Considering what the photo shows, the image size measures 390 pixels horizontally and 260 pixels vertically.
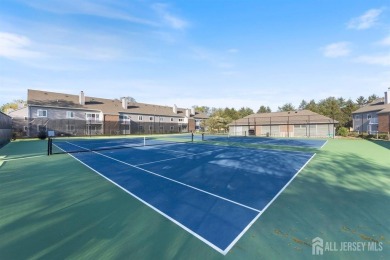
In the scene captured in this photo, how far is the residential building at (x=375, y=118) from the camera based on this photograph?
3734cm

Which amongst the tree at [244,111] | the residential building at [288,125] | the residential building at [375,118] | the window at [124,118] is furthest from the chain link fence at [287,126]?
the window at [124,118]

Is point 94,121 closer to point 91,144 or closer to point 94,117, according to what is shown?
point 94,117

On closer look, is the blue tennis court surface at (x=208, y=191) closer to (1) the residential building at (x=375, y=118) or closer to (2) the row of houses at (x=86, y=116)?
(2) the row of houses at (x=86, y=116)

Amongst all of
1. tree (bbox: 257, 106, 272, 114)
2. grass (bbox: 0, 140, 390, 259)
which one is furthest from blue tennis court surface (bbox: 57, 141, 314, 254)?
tree (bbox: 257, 106, 272, 114)

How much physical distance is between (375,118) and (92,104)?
62217mm

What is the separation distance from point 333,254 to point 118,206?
481cm

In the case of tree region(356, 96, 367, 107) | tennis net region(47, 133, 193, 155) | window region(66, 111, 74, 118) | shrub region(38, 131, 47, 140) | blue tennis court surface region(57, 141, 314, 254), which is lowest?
blue tennis court surface region(57, 141, 314, 254)

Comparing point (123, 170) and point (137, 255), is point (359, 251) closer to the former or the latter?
point (137, 255)

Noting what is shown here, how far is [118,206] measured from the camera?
5285mm

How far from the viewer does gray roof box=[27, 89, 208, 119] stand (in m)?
36.8

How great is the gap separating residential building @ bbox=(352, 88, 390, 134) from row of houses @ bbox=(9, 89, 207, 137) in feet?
152

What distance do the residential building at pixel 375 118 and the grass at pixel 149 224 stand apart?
4173 cm

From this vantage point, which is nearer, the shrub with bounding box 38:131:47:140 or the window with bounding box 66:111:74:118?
the shrub with bounding box 38:131:47:140

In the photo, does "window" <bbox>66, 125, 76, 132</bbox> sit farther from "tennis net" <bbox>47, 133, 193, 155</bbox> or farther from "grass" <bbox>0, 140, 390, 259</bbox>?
"grass" <bbox>0, 140, 390, 259</bbox>
